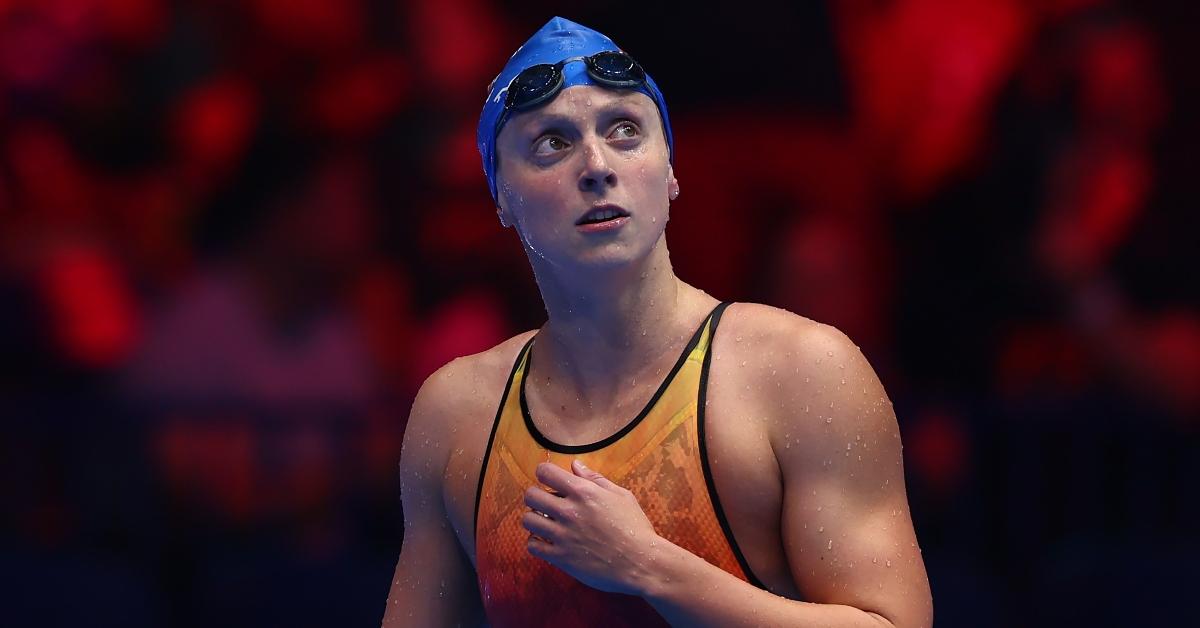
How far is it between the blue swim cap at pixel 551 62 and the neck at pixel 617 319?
222 mm

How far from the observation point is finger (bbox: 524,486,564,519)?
7.37 ft

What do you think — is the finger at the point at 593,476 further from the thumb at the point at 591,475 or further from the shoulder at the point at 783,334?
the shoulder at the point at 783,334

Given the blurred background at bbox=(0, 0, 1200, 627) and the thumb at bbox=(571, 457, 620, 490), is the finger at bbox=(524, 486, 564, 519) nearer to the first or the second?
the thumb at bbox=(571, 457, 620, 490)

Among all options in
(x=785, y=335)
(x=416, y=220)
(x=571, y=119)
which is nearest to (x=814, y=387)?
(x=785, y=335)

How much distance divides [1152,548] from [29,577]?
363 centimetres

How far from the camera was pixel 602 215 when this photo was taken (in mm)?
2377

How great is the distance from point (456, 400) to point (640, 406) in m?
0.41

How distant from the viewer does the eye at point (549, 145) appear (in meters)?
2.45

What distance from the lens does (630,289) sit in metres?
2.50

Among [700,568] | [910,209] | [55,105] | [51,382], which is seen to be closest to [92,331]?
[51,382]

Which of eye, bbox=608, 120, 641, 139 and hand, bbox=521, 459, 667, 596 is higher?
eye, bbox=608, 120, 641, 139

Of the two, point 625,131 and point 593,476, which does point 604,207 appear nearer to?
point 625,131

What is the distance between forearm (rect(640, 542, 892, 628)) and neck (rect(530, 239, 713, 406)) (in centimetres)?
41

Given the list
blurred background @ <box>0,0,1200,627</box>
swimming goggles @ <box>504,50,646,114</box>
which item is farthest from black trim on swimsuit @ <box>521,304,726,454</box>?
blurred background @ <box>0,0,1200,627</box>
